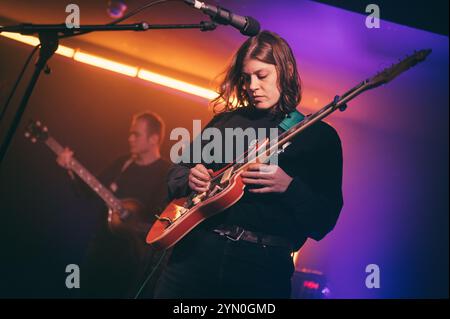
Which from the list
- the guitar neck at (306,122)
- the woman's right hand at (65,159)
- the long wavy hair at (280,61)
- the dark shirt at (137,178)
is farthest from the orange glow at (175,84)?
the guitar neck at (306,122)

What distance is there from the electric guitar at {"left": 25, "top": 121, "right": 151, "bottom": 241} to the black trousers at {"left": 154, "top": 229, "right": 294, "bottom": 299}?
2754 mm

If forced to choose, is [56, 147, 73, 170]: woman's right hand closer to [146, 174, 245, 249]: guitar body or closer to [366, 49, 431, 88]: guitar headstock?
[146, 174, 245, 249]: guitar body

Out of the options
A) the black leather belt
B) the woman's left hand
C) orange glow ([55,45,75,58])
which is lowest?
the black leather belt

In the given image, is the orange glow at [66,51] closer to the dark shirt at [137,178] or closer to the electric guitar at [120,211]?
the electric guitar at [120,211]

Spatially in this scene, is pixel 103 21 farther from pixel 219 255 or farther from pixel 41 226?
pixel 219 255

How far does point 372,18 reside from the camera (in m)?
3.40

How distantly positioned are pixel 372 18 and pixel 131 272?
3508mm

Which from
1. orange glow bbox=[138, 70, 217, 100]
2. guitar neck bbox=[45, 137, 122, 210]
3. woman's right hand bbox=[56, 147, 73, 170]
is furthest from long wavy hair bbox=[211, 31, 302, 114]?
orange glow bbox=[138, 70, 217, 100]

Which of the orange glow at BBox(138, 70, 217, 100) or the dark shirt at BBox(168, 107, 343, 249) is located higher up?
the orange glow at BBox(138, 70, 217, 100)

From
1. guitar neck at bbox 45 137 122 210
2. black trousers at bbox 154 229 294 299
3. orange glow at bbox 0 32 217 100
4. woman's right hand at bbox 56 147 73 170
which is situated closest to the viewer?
black trousers at bbox 154 229 294 299

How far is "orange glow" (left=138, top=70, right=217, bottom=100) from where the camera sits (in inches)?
253

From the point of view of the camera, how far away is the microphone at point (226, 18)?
186 centimetres

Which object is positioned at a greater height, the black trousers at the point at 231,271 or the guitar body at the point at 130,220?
the guitar body at the point at 130,220

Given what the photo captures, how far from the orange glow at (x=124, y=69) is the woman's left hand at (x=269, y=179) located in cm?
492
